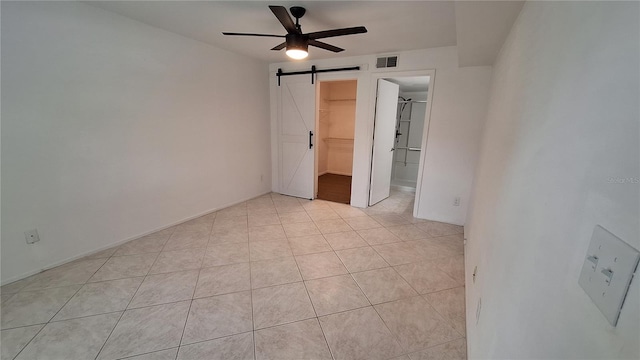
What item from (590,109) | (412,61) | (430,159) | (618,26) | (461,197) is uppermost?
(412,61)

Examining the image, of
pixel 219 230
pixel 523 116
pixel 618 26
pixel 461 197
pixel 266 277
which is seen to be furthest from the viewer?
pixel 461 197

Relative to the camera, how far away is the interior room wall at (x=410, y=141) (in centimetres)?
502

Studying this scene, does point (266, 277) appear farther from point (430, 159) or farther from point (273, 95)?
point (273, 95)

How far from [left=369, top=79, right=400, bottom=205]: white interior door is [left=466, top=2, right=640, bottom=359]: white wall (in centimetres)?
263

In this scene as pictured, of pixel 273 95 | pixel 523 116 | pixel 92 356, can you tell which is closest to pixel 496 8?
pixel 523 116

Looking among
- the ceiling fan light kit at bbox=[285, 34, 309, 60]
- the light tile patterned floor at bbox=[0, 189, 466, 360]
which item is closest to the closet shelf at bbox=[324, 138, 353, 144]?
the light tile patterned floor at bbox=[0, 189, 466, 360]

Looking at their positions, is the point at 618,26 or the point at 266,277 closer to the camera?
the point at 618,26

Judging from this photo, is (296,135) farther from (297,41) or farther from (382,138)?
(297,41)

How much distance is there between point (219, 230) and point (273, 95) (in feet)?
8.39

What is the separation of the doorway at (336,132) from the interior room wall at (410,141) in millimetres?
1148

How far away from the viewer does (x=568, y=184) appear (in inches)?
23.2

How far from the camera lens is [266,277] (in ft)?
7.22

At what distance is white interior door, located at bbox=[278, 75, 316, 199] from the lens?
4125 millimetres

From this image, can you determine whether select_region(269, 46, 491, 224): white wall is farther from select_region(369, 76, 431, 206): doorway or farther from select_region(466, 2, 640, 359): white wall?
select_region(466, 2, 640, 359): white wall
